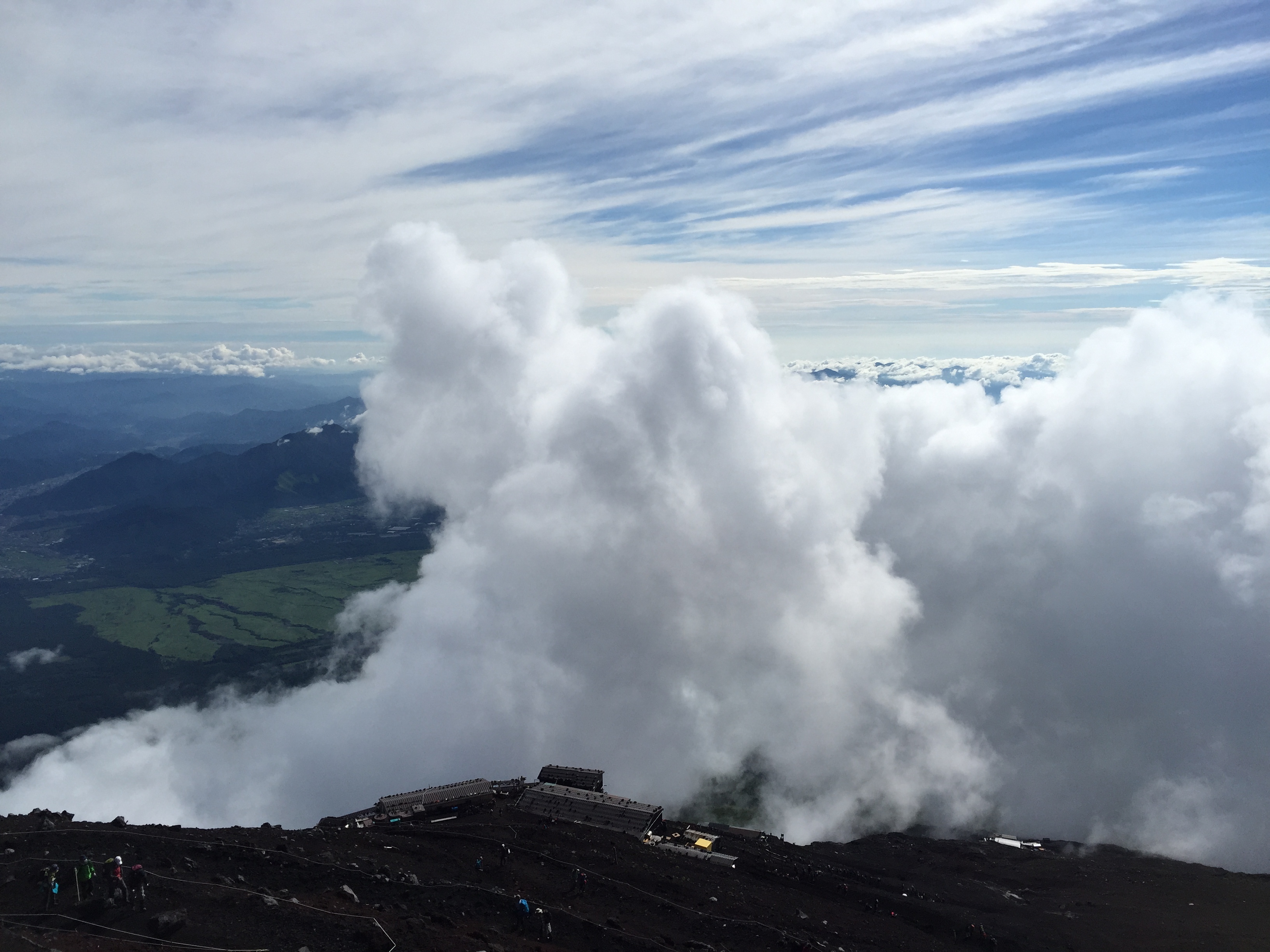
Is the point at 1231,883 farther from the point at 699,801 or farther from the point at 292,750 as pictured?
the point at 292,750

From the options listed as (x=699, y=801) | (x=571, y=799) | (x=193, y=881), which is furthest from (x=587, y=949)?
(x=699, y=801)

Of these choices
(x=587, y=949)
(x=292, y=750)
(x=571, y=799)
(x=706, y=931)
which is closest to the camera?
(x=587, y=949)

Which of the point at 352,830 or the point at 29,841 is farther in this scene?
the point at 352,830

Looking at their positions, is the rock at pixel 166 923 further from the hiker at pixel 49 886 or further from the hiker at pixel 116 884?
the hiker at pixel 49 886

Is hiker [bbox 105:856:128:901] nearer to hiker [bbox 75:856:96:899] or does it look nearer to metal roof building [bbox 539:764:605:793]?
hiker [bbox 75:856:96:899]

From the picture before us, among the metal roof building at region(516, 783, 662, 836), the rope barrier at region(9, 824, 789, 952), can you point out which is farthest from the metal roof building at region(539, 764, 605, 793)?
the rope barrier at region(9, 824, 789, 952)

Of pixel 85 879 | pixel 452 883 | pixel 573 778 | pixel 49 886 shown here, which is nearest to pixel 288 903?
pixel 85 879

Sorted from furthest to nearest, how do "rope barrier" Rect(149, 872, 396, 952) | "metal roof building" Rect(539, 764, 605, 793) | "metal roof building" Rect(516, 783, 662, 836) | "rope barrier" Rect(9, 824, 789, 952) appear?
"metal roof building" Rect(539, 764, 605, 793) < "metal roof building" Rect(516, 783, 662, 836) < "rope barrier" Rect(9, 824, 789, 952) < "rope barrier" Rect(149, 872, 396, 952)
